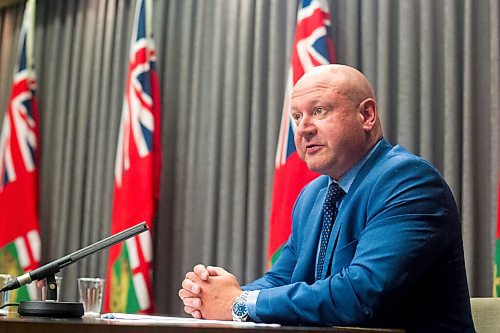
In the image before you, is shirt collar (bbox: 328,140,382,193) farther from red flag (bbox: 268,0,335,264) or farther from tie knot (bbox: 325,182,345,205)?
red flag (bbox: 268,0,335,264)

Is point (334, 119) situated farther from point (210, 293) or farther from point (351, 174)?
point (210, 293)

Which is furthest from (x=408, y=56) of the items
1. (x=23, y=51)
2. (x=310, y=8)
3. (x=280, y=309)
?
(x=23, y=51)

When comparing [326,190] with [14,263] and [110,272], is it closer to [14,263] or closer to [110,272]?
[110,272]

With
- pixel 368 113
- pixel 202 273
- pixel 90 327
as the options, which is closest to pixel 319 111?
pixel 368 113

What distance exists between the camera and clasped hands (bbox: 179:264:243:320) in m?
2.00

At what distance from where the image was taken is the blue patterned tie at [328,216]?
2.18 metres

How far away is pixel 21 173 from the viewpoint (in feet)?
18.6

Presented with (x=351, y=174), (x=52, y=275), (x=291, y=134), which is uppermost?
Result: (x=291, y=134)

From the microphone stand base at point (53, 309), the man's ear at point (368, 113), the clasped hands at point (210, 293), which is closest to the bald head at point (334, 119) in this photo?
the man's ear at point (368, 113)

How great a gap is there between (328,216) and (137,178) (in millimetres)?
2927

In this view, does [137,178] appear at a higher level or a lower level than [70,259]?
higher

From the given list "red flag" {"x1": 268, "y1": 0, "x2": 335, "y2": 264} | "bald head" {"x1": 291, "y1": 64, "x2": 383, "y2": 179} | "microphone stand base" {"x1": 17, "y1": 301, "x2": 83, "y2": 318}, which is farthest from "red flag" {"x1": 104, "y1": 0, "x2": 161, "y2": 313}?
"microphone stand base" {"x1": 17, "y1": 301, "x2": 83, "y2": 318}

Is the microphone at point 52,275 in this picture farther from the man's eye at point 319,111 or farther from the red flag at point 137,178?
the red flag at point 137,178

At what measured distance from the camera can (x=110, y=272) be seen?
4918 mm
